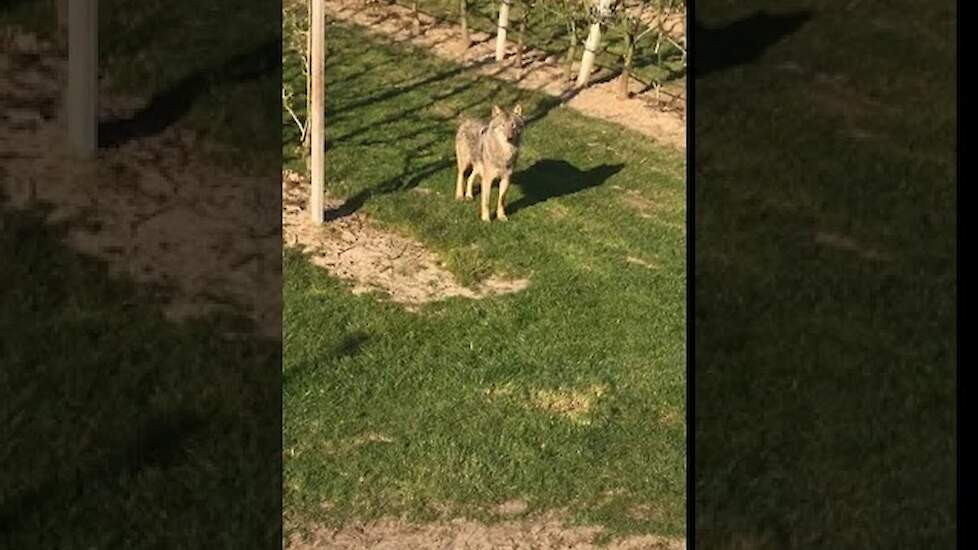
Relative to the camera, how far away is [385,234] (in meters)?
13.3

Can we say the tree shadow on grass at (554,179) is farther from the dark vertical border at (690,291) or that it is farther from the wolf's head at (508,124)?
the dark vertical border at (690,291)

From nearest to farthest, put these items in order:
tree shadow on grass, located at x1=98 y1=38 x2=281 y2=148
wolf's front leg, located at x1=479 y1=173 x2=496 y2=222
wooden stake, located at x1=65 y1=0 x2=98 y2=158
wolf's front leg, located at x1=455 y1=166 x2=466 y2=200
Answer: wooden stake, located at x1=65 y1=0 x2=98 y2=158, wolf's front leg, located at x1=479 y1=173 x2=496 y2=222, tree shadow on grass, located at x1=98 y1=38 x2=281 y2=148, wolf's front leg, located at x1=455 y1=166 x2=466 y2=200

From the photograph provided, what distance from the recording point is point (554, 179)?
49.6 feet

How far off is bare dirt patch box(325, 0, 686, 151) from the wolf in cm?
316

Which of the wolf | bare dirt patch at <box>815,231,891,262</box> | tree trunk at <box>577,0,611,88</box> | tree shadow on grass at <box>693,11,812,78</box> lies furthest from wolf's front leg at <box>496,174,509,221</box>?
tree trunk at <box>577,0,611,88</box>

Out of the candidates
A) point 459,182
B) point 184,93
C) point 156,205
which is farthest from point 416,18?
point 156,205

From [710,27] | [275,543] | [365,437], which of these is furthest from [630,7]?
[275,543]

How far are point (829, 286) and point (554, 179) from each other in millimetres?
3275

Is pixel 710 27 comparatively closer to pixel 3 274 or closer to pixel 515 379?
pixel 515 379

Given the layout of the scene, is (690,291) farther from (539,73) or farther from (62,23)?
(539,73)

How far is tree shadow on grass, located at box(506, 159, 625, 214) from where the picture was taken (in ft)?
48.2

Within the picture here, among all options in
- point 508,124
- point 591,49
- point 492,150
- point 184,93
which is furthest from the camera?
point 591,49

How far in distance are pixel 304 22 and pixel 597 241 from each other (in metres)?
5.83

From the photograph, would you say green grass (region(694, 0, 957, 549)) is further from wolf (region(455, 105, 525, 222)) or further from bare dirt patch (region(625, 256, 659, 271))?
wolf (region(455, 105, 525, 222))
